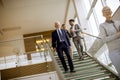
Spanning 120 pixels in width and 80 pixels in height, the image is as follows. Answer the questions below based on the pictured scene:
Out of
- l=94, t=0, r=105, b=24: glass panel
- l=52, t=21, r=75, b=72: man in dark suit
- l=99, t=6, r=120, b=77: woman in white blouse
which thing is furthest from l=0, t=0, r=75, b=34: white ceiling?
l=99, t=6, r=120, b=77: woman in white blouse

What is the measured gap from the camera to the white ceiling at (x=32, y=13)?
1207cm

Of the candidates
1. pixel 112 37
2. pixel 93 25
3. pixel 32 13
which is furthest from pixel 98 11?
pixel 112 37

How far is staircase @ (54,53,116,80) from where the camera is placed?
5.54m

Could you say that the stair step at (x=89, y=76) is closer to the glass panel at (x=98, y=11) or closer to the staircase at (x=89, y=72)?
the staircase at (x=89, y=72)

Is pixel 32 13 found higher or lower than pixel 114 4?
higher

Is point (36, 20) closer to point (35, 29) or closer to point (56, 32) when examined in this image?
point (35, 29)

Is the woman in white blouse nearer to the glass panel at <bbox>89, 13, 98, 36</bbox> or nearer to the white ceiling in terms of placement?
the glass panel at <bbox>89, 13, 98, 36</bbox>

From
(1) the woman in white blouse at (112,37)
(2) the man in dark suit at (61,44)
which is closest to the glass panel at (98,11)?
(2) the man in dark suit at (61,44)

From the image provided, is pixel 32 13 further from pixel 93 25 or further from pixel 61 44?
pixel 61 44

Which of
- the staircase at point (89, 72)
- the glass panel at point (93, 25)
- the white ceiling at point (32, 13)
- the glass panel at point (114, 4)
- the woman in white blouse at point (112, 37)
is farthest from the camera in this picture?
the white ceiling at point (32, 13)

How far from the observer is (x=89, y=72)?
6.13 meters

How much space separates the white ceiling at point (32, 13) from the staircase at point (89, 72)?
605 centimetres

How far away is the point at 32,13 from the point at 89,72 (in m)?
8.38

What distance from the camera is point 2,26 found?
1469 centimetres
